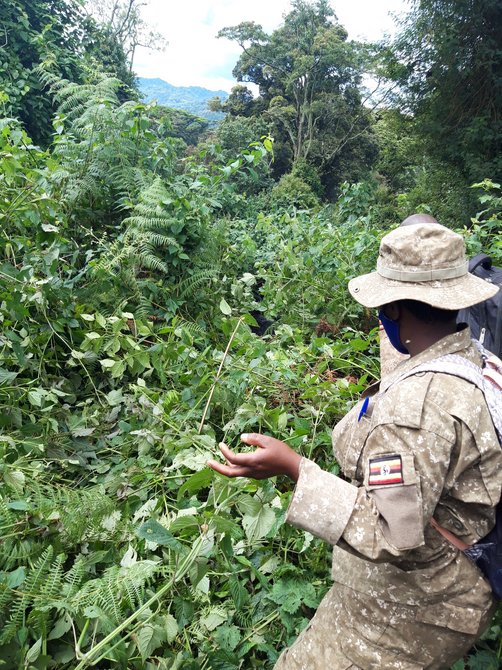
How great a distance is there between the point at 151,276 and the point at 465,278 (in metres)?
2.61

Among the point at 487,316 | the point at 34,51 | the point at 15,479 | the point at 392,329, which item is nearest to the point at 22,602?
the point at 15,479

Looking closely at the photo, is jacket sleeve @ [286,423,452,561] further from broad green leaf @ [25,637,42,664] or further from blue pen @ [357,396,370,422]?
broad green leaf @ [25,637,42,664]

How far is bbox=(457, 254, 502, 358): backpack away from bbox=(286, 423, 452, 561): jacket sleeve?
1226 millimetres

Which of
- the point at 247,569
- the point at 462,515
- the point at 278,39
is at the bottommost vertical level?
the point at 247,569

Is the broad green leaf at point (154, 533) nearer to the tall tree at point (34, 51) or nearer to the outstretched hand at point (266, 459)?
the outstretched hand at point (266, 459)

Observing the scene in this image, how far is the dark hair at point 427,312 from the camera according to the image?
3.70ft

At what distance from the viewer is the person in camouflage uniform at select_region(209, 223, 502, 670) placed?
3.11 ft

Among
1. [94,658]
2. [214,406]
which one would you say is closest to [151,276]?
[214,406]

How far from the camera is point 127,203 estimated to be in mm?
3453

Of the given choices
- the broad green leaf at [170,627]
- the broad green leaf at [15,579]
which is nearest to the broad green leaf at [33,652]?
the broad green leaf at [15,579]

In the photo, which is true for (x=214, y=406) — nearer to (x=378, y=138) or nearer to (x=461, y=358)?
(x=461, y=358)

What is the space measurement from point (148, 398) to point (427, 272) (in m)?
1.66

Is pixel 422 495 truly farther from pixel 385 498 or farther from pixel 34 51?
pixel 34 51

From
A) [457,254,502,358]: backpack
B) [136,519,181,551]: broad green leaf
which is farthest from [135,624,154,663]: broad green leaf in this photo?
[457,254,502,358]: backpack
